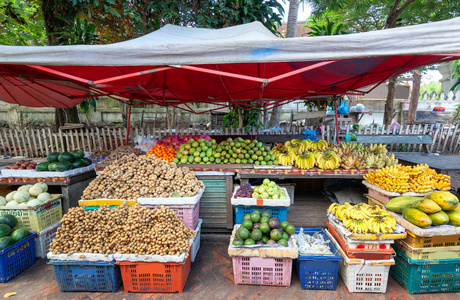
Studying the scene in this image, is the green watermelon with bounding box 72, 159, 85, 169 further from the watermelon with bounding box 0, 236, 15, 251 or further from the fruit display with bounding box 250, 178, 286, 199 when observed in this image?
the fruit display with bounding box 250, 178, 286, 199

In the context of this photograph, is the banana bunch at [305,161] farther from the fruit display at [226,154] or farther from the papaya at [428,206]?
the papaya at [428,206]

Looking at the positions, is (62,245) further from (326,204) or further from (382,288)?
(326,204)

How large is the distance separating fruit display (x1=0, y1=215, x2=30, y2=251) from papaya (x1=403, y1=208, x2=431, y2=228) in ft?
17.1

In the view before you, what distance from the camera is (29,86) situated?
14.9 ft

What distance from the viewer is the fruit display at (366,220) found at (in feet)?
8.77

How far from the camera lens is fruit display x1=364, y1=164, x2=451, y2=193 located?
3.32 m

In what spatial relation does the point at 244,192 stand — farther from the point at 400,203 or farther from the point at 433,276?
the point at 433,276

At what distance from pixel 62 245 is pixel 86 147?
6640mm

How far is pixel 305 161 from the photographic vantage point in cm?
409

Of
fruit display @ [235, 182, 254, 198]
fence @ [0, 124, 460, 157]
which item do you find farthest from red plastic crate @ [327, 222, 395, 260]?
fence @ [0, 124, 460, 157]

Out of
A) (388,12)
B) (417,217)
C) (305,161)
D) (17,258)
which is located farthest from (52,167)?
(388,12)

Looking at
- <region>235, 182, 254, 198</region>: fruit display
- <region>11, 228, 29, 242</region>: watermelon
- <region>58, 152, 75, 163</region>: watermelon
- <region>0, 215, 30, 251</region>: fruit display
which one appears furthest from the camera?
<region>58, 152, 75, 163</region>: watermelon

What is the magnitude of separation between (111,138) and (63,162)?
4.30 meters

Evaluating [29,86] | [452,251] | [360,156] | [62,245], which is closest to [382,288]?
[452,251]
